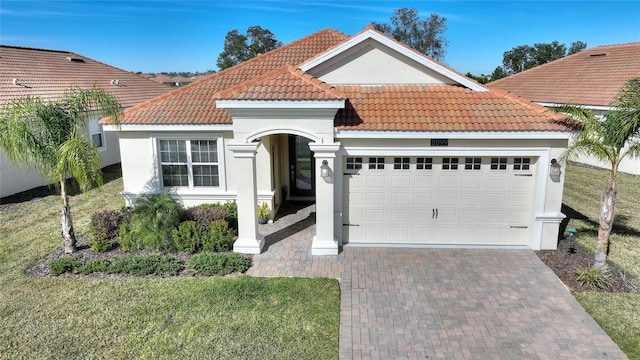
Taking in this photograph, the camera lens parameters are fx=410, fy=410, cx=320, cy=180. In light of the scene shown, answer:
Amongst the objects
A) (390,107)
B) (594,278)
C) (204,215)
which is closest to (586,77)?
(390,107)

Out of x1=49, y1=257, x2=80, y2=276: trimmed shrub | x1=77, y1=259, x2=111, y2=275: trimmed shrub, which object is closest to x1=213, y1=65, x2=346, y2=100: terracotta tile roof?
x1=77, y1=259, x2=111, y2=275: trimmed shrub

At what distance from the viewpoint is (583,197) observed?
619 inches

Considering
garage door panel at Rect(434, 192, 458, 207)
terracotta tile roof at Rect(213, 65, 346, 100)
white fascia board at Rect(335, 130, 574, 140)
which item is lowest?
garage door panel at Rect(434, 192, 458, 207)

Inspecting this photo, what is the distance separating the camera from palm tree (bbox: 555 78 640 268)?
844cm

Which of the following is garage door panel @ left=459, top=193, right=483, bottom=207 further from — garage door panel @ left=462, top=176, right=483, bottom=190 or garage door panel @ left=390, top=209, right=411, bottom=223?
garage door panel @ left=390, top=209, right=411, bottom=223

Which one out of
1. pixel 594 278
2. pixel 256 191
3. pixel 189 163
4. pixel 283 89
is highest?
pixel 283 89

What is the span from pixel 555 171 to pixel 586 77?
1822 cm

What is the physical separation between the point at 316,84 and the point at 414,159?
312 cm

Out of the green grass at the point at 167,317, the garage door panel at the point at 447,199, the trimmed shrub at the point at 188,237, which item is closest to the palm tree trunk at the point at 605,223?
the garage door panel at the point at 447,199

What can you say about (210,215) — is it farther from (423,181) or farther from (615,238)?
(615,238)

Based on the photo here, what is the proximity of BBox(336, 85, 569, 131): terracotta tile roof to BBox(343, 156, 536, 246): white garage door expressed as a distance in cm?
90

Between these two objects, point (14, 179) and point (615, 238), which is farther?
point (14, 179)

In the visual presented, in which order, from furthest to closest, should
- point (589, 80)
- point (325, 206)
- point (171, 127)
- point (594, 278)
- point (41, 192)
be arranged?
point (589, 80) → point (41, 192) → point (171, 127) → point (325, 206) → point (594, 278)

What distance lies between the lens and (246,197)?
33.9 ft
